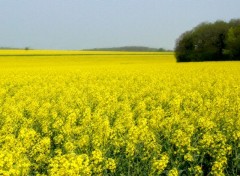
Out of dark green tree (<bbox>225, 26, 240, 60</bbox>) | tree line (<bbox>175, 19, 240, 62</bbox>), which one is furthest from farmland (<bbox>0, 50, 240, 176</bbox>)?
tree line (<bbox>175, 19, 240, 62</bbox>)

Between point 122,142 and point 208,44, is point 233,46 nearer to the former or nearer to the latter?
point 208,44

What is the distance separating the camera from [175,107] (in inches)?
354

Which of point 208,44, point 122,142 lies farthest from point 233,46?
point 122,142

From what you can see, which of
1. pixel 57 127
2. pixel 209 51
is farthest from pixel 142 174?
pixel 209 51

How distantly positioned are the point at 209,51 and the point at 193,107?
145ft

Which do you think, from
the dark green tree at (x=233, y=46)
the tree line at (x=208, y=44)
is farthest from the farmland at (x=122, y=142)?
the tree line at (x=208, y=44)

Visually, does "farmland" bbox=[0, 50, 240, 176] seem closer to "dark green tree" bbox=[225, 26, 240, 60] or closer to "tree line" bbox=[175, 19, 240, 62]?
"dark green tree" bbox=[225, 26, 240, 60]

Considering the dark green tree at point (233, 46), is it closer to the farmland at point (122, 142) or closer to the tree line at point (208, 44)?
the tree line at point (208, 44)

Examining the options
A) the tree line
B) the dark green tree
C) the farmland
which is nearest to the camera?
the farmland

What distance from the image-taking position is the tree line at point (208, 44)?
5162 cm

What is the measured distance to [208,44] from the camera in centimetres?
5350

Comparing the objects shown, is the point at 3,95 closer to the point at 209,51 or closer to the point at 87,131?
the point at 87,131

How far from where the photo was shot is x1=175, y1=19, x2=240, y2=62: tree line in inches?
2032

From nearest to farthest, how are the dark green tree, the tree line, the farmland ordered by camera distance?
the farmland
the dark green tree
the tree line
